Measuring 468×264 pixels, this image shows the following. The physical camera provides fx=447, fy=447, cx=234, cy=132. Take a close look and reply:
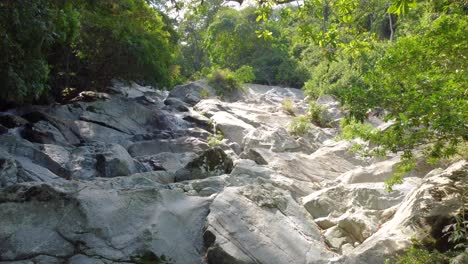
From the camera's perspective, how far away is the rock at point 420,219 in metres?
5.49

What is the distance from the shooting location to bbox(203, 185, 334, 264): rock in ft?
18.3

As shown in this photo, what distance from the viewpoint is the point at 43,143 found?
11023mm

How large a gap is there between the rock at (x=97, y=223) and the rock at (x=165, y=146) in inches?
230

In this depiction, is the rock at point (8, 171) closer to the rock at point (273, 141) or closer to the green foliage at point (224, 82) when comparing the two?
the rock at point (273, 141)

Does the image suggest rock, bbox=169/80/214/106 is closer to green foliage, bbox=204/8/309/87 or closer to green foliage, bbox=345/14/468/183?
green foliage, bbox=204/8/309/87

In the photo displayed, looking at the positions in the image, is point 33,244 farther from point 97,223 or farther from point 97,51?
point 97,51

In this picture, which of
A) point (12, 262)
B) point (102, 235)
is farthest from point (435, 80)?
point (12, 262)

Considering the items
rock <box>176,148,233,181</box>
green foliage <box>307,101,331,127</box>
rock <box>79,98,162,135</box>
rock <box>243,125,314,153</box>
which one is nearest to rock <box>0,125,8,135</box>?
rock <box>79,98,162,135</box>

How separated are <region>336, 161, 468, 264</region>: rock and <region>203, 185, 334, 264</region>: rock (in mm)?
612

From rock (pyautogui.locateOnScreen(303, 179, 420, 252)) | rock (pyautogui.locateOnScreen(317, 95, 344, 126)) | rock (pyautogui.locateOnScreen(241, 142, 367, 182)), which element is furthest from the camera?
rock (pyautogui.locateOnScreen(317, 95, 344, 126))

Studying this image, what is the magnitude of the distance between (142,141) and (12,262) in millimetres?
8129

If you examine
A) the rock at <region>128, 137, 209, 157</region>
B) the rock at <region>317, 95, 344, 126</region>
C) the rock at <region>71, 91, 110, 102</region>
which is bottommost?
the rock at <region>71, 91, 110, 102</region>

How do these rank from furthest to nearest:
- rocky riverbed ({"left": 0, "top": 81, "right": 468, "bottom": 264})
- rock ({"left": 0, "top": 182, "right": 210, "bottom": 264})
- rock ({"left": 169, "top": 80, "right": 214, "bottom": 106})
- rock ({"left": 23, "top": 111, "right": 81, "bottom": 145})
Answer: rock ({"left": 169, "top": 80, "right": 214, "bottom": 106}) → rock ({"left": 23, "top": 111, "right": 81, "bottom": 145}) → rocky riverbed ({"left": 0, "top": 81, "right": 468, "bottom": 264}) → rock ({"left": 0, "top": 182, "right": 210, "bottom": 264})

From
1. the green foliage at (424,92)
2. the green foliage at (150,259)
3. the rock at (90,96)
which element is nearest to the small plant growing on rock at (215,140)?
the rock at (90,96)
